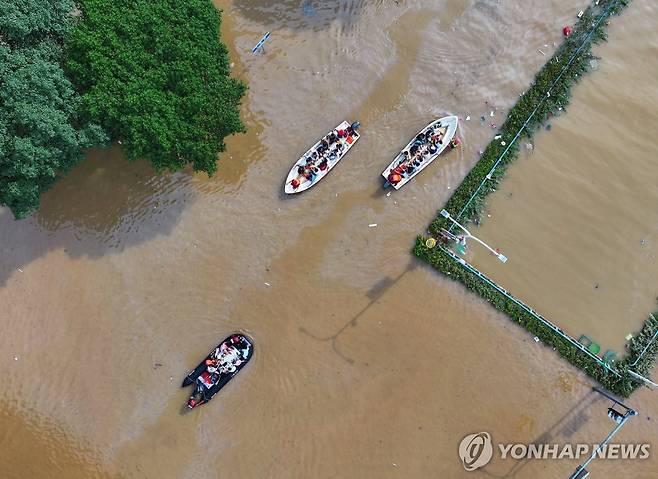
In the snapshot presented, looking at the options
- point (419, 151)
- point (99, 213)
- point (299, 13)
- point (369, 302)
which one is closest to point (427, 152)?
point (419, 151)

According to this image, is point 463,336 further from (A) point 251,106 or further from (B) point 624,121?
(A) point 251,106

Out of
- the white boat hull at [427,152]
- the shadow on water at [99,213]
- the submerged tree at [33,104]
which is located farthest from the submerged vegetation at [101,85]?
the white boat hull at [427,152]

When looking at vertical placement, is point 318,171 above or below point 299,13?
below

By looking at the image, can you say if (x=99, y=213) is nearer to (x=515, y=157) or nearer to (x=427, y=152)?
(x=427, y=152)

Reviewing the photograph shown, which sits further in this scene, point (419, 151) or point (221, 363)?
point (419, 151)

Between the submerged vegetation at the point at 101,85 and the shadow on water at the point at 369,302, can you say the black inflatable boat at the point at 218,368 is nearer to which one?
the shadow on water at the point at 369,302

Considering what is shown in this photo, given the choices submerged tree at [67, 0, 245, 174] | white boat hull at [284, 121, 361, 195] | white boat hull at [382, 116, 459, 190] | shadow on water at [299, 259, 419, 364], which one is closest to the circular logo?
shadow on water at [299, 259, 419, 364]
